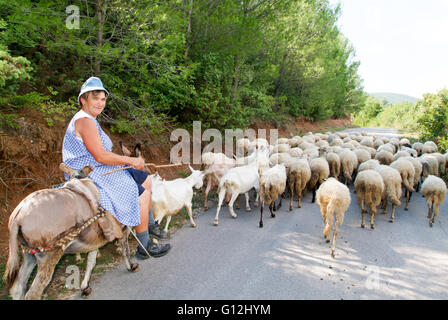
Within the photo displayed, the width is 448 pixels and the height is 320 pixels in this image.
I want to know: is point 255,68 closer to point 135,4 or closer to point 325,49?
point 135,4

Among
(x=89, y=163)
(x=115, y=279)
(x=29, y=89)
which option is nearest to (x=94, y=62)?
(x=29, y=89)

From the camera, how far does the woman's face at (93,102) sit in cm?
297

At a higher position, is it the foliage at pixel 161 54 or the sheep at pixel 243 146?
the foliage at pixel 161 54

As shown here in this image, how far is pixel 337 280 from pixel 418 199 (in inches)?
240

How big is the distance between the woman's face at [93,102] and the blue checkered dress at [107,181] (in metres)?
0.10

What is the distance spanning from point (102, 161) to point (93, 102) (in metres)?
0.67

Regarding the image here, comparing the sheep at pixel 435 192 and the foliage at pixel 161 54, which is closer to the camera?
the foliage at pixel 161 54

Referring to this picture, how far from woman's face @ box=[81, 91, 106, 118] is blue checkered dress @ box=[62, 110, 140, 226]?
102 mm

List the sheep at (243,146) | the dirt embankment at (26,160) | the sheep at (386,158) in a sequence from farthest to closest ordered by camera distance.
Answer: the sheep at (243,146)
the sheep at (386,158)
the dirt embankment at (26,160)

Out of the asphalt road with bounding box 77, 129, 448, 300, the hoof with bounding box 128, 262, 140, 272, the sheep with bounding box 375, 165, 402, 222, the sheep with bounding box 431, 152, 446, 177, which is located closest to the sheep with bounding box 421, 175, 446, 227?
the asphalt road with bounding box 77, 129, 448, 300

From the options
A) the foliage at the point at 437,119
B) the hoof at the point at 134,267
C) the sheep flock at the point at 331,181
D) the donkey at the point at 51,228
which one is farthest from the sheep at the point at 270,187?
the foliage at the point at 437,119

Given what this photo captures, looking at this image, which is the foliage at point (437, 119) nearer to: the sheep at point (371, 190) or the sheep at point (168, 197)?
the sheep at point (371, 190)

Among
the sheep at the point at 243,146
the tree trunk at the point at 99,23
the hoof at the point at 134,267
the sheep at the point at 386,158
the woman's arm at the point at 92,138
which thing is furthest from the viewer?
the sheep at the point at 243,146

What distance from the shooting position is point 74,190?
2.93 m
